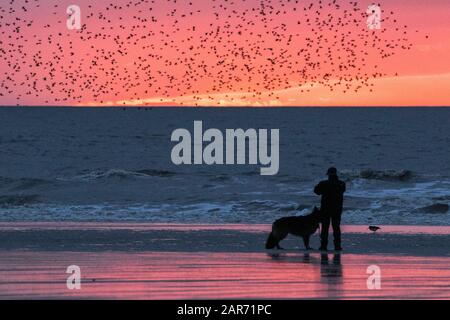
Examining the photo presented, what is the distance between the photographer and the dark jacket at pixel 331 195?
19500 millimetres

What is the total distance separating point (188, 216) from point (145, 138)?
2128 inches

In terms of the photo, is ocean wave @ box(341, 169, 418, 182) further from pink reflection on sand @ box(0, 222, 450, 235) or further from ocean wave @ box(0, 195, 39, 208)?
pink reflection on sand @ box(0, 222, 450, 235)

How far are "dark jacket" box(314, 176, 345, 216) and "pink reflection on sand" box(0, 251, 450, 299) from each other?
1.11 meters

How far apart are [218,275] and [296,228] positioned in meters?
4.56

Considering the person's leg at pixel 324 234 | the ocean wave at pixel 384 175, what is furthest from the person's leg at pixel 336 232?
the ocean wave at pixel 384 175

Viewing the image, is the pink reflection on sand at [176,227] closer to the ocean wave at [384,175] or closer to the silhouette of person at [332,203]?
the silhouette of person at [332,203]

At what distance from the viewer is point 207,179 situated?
4556 centimetres

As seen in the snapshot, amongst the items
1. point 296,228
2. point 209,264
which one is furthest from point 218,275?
point 296,228

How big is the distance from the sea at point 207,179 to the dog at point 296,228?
8358 millimetres

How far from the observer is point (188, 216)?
30016 mm

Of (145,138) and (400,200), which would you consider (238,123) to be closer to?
(145,138)

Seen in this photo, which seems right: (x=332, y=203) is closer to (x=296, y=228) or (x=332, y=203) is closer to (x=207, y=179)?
(x=296, y=228)

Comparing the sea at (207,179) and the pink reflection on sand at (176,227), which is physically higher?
the sea at (207,179)
